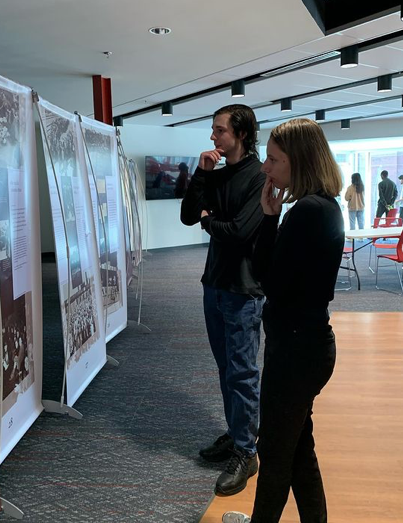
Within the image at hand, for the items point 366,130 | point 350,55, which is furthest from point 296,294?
point 366,130

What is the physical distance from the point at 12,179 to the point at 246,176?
107 centimetres

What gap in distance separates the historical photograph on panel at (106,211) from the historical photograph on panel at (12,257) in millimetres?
1281

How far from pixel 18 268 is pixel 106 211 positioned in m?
1.80

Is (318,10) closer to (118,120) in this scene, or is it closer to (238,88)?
(238,88)

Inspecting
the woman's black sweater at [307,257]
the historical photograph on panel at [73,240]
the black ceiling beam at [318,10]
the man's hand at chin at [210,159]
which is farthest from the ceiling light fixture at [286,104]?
the woman's black sweater at [307,257]

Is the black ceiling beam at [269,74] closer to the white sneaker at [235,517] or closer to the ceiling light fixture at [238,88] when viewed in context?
the ceiling light fixture at [238,88]

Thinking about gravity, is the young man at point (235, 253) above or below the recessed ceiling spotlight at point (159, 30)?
below

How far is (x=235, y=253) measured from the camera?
85.7 inches

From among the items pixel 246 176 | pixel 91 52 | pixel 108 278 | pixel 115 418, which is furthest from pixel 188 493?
pixel 91 52

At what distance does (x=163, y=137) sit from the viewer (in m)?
12.4

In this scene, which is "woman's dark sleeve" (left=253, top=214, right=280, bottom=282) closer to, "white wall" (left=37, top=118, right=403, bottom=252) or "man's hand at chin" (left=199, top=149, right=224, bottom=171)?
"man's hand at chin" (left=199, top=149, right=224, bottom=171)

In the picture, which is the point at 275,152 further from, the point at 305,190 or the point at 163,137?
the point at 163,137

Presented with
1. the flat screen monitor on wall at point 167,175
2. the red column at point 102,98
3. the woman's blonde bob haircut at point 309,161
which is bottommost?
the woman's blonde bob haircut at point 309,161

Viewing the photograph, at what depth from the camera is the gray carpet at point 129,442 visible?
222 centimetres
